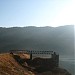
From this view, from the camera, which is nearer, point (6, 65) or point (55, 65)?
point (6, 65)

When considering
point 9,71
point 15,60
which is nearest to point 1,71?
point 9,71

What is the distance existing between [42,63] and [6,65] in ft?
45.2

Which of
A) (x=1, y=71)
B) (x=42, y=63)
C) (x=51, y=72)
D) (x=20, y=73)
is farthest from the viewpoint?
(x=42, y=63)

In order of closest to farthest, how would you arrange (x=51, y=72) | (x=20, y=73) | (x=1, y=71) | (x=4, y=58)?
(x=1, y=71) < (x=20, y=73) < (x=4, y=58) < (x=51, y=72)

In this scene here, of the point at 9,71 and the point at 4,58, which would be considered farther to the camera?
the point at 4,58

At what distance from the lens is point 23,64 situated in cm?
5606

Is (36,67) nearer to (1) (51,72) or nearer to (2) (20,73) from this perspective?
(1) (51,72)

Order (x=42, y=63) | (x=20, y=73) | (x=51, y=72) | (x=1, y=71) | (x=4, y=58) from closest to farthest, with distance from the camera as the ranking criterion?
(x=1, y=71)
(x=20, y=73)
(x=4, y=58)
(x=51, y=72)
(x=42, y=63)

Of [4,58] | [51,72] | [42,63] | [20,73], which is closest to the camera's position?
[20,73]

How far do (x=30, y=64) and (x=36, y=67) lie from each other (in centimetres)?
277

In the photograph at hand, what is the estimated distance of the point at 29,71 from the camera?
5184cm

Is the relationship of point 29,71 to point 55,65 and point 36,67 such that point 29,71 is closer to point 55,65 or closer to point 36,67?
point 36,67

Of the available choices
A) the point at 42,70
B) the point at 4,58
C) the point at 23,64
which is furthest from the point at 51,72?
the point at 4,58

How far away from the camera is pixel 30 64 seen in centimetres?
5984
